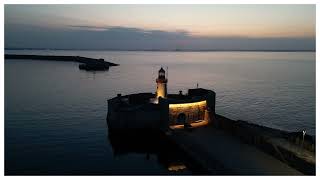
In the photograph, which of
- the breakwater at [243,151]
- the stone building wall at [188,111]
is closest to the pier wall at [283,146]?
the breakwater at [243,151]

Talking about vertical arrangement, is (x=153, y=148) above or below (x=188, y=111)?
below

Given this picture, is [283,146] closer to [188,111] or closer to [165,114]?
[188,111]

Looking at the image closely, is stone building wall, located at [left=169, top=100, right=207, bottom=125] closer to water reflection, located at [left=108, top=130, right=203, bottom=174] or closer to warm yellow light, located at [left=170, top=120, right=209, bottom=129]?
→ warm yellow light, located at [left=170, top=120, right=209, bottom=129]

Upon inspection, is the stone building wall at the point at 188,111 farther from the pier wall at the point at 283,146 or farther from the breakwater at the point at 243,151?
the pier wall at the point at 283,146

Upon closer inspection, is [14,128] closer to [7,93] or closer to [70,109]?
[70,109]

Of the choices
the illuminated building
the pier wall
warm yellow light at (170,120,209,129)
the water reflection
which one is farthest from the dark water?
the pier wall

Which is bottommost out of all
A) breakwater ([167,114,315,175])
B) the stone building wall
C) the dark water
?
the dark water

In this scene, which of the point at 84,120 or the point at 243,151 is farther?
the point at 84,120

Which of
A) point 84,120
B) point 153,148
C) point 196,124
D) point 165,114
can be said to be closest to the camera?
point 153,148

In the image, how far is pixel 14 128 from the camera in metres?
35.6

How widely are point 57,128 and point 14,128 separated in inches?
183

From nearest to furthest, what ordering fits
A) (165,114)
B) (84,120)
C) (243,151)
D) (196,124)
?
(243,151)
(165,114)
(196,124)
(84,120)

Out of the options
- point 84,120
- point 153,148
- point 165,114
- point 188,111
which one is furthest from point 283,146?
point 84,120

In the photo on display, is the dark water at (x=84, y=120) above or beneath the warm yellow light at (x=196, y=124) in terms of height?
beneath
